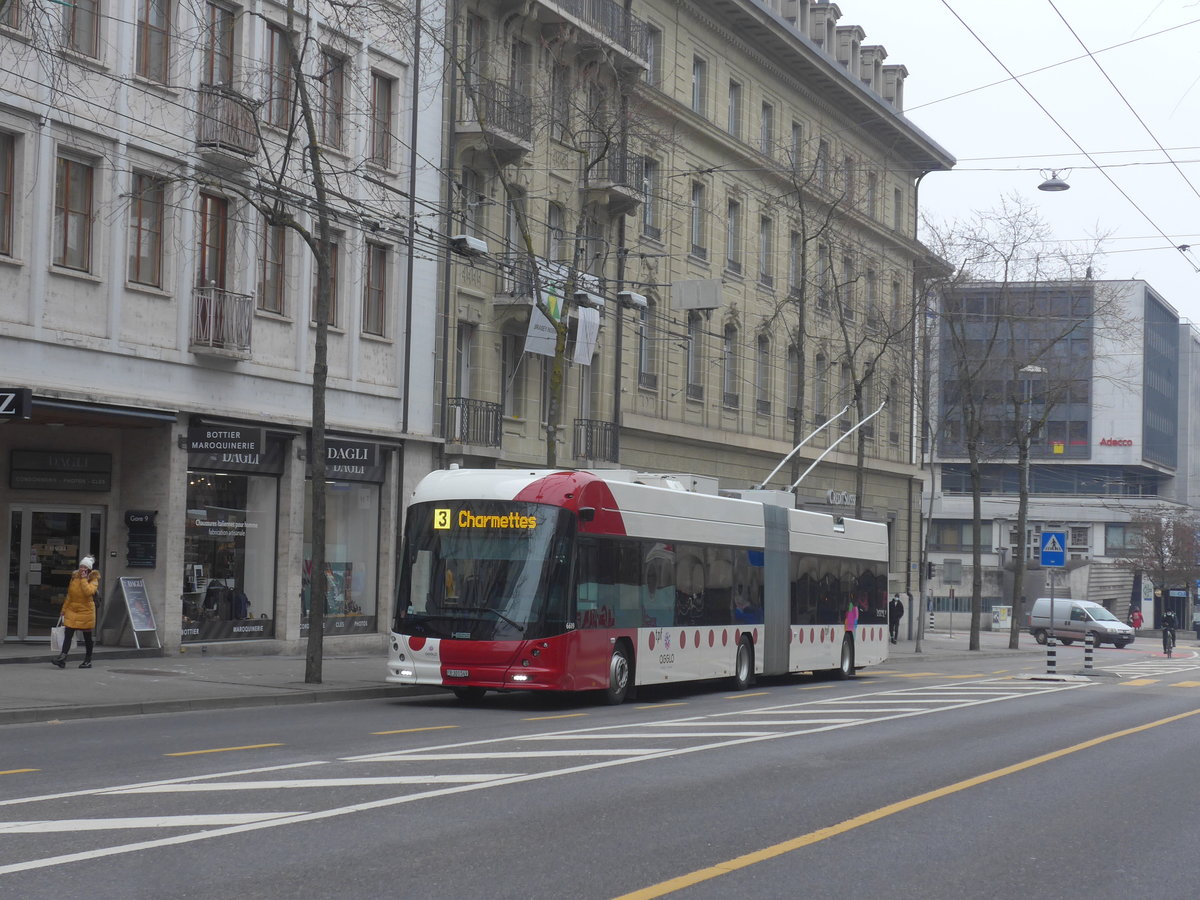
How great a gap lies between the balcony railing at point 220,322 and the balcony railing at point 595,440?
457 inches

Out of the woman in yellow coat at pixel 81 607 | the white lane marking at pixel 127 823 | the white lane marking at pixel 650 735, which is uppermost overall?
the woman in yellow coat at pixel 81 607

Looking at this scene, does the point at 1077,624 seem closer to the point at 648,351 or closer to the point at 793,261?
the point at 793,261

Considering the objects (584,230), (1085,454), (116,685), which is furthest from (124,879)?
(1085,454)

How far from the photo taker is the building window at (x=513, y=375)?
35.5 m

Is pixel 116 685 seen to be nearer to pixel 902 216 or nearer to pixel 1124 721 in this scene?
pixel 1124 721

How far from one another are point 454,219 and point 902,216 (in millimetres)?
29784

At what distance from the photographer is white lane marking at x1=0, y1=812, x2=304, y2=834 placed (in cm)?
914

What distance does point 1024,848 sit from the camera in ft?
31.9

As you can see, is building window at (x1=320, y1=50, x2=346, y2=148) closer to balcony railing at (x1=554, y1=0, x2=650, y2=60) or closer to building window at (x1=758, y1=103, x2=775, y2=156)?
balcony railing at (x1=554, y1=0, x2=650, y2=60)

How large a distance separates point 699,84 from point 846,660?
60.6 feet

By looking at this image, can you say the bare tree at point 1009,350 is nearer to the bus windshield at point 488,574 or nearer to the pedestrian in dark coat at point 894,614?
the pedestrian in dark coat at point 894,614

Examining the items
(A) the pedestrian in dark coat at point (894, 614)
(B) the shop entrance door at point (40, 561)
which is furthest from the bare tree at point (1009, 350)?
(B) the shop entrance door at point (40, 561)

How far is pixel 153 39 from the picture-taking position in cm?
2583

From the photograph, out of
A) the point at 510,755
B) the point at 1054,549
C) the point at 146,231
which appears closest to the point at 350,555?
the point at 146,231
